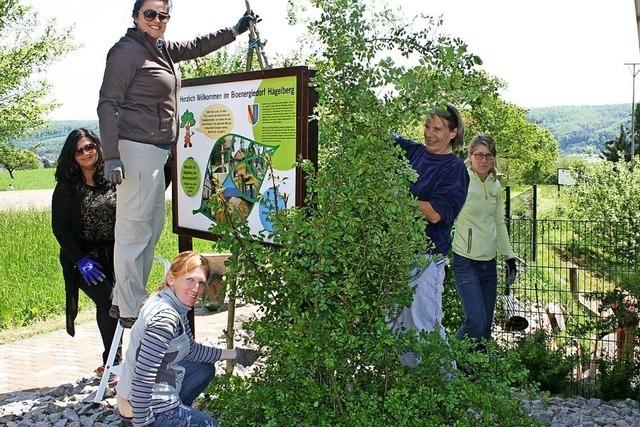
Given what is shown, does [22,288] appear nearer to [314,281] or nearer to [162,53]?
[162,53]

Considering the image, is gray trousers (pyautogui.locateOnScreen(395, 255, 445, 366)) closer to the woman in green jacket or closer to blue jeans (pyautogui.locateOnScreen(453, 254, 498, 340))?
blue jeans (pyautogui.locateOnScreen(453, 254, 498, 340))

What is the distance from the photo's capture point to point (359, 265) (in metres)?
3.35

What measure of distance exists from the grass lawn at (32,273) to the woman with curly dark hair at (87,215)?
3.06 meters

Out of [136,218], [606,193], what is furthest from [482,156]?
[606,193]

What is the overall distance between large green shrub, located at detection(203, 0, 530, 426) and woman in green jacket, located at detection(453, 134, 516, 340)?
1860 mm

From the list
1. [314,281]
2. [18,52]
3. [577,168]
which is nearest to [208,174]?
[314,281]

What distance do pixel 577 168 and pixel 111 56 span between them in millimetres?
21058

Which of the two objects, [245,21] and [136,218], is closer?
[136,218]

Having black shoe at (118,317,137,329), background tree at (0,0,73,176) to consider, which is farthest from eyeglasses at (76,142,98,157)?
background tree at (0,0,73,176)

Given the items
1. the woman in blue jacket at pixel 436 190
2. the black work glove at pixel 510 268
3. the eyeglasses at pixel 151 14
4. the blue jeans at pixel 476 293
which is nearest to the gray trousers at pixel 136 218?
the eyeglasses at pixel 151 14

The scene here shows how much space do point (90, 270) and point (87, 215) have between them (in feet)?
1.25

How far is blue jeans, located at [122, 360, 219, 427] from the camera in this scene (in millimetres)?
3566

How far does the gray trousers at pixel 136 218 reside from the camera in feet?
14.6

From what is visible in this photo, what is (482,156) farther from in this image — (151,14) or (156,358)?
(156,358)
